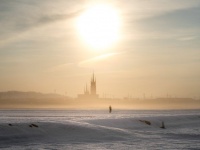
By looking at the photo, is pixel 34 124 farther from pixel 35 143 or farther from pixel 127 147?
pixel 127 147

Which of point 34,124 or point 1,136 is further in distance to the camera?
point 34,124

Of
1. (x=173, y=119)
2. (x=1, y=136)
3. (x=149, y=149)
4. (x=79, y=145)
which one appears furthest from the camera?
(x=173, y=119)

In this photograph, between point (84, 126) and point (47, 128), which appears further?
point (84, 126)

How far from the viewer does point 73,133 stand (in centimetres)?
3769

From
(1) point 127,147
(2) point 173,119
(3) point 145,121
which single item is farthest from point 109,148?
(2) point 173,119

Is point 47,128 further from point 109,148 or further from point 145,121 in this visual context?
point 145,121

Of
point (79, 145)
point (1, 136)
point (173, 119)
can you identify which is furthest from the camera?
point (173, 119)

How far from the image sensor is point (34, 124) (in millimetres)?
39219

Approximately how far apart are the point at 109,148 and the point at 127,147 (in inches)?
72.7

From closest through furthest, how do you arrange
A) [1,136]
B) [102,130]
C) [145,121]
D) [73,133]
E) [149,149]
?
1. [149,149]
2. [1,136]
3. [73,133]
4. [102,130]
5. [145,121]

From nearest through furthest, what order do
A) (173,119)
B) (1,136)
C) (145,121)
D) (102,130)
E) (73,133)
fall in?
(1,136)
(73,133)
(102,130)
(145,121)
(173,119)

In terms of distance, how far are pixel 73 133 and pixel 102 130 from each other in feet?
13.6

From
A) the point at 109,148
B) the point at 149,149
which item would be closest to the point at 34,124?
the point at 109,148

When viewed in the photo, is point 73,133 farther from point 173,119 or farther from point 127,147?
point 173,119
